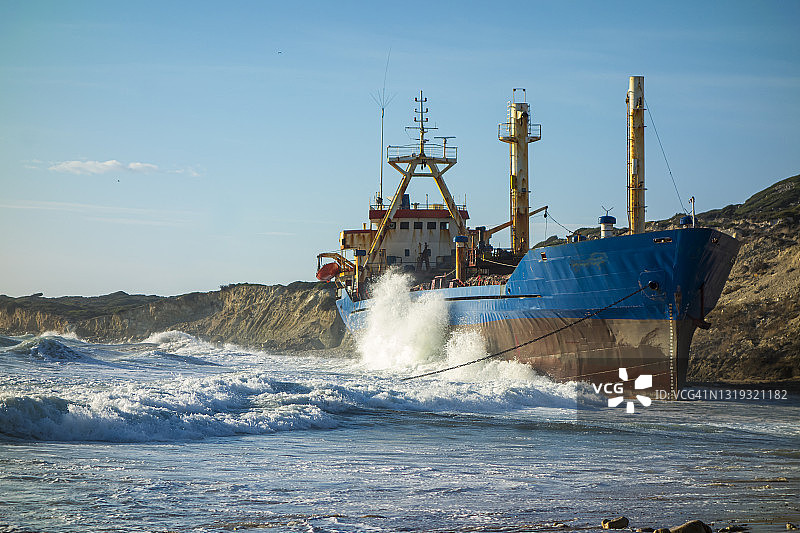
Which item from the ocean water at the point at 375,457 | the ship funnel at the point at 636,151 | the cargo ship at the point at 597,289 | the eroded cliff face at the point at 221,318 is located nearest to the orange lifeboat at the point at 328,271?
the cargo ship at the point at 597,289

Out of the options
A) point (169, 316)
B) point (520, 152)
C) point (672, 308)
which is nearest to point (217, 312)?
point (169, 316)

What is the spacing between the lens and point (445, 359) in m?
28.7

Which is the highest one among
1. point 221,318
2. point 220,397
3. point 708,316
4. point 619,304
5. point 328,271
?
point 328,271

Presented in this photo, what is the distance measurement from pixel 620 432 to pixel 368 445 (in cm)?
499

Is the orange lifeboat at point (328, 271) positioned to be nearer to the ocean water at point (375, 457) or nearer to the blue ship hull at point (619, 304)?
the blue ship hull at point (619, 304)

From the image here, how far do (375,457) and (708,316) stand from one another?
1318 centimetres

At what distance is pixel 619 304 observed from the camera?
67.6 feet

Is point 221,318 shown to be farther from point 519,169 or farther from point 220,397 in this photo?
point 220,397

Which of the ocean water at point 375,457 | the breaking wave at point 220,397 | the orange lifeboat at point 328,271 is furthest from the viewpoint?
the orange lifeboat at point 328,271

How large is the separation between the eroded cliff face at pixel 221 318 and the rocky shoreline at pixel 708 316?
0.35 ft

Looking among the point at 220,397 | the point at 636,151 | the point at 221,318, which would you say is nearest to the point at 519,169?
the point at 636,151

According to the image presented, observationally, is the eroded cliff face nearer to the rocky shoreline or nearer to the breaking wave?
the rocky shoreline

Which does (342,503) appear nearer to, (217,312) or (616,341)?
(616,341)

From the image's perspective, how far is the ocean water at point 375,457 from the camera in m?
8.09
